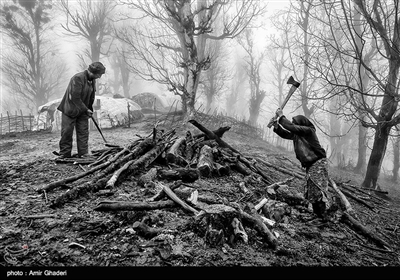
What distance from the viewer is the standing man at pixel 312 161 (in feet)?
10.1

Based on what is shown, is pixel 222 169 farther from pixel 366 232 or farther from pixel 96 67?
pixel 96 67

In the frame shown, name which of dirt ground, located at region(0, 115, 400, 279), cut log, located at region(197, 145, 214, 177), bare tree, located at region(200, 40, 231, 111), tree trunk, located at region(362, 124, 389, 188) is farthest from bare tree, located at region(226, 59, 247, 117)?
dirt ground, located at region(0, 115, 400, 279)

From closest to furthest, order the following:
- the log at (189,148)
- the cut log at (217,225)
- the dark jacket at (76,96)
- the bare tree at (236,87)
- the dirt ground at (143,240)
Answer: the dirt ground at (143,240)
the cut log at (217,225)
the dark jacket at (76,96)
the log at (189,148)
the bare tree at (236,87)

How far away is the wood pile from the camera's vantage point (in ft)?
7.24

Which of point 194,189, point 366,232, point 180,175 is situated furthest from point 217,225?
point 366,232

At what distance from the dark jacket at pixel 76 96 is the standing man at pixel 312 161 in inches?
152

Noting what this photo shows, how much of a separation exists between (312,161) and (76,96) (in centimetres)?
444

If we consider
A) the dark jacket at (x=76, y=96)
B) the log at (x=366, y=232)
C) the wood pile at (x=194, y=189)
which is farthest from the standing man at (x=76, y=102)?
the log at (x=366, y=232)

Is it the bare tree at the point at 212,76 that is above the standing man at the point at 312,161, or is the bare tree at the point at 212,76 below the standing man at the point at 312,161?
above

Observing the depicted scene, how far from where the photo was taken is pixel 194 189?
3125 mm

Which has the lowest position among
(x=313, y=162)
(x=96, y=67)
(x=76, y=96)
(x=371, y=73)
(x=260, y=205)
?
(x=260, y=205)

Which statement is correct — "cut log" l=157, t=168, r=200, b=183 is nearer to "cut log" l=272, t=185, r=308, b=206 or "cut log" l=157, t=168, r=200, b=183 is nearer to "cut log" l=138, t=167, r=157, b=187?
"cut log" l=138, t=167, r=157, b=187

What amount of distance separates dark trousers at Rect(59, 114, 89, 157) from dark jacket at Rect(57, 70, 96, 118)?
168 mm

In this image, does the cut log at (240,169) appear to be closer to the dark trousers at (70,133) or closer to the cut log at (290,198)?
the cut log at (290,198)
